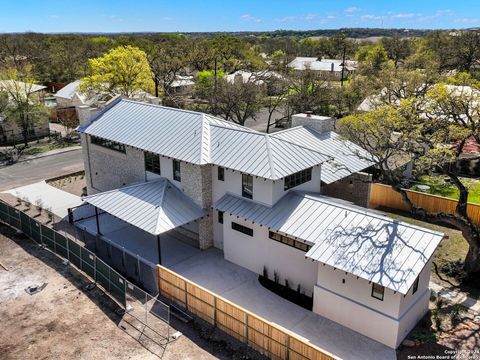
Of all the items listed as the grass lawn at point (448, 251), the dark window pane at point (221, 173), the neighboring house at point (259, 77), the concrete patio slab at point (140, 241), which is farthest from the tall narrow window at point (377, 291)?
the neighboring house at point (259, 77)

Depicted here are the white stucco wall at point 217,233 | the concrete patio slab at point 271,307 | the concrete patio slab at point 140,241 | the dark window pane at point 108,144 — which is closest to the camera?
the concrete patio slab at point 271,307

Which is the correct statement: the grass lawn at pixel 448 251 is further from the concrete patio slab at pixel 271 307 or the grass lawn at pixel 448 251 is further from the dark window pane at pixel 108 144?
the dark window pane at pixel 108 144

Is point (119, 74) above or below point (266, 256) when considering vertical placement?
above

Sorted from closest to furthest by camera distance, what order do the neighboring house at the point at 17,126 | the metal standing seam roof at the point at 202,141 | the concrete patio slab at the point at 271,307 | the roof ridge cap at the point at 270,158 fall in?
the concrete patio slab at the point at 271,307, the roof ridge cap at the point at 270,158, the metal standing seam roof at the point at 202,141, the neighboring house at the point at 17,126

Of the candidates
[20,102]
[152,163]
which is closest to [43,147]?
[20,102]

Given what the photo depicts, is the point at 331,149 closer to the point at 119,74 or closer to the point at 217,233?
the point at 217,233

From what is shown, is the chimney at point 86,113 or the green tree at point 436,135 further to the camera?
the chimney at point 86,113
